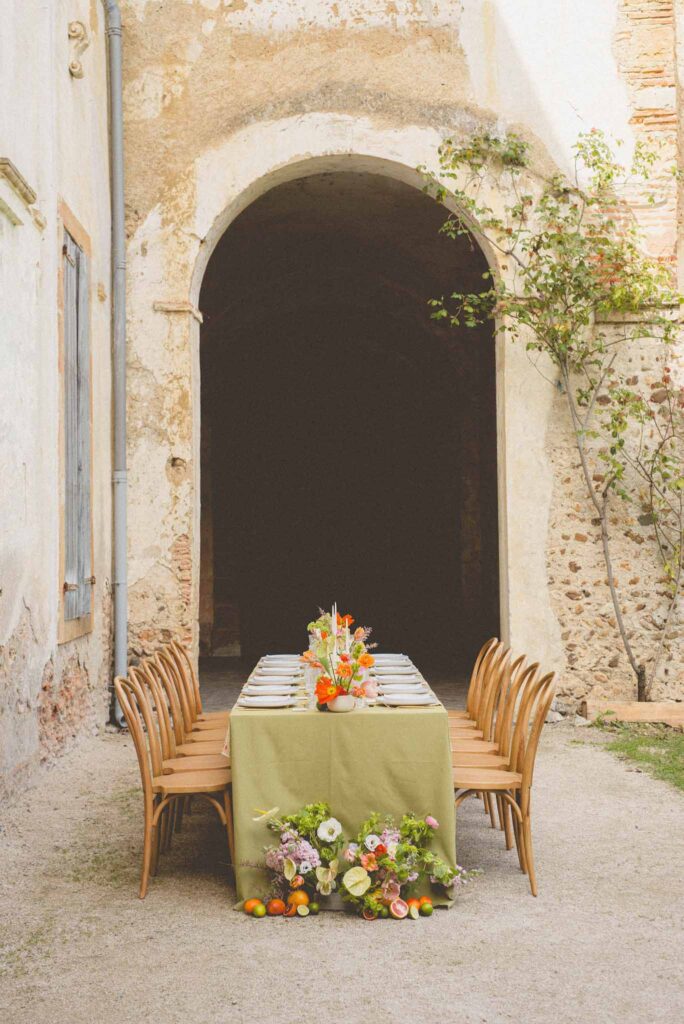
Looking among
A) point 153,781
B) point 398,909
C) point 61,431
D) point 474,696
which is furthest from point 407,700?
point 61,431

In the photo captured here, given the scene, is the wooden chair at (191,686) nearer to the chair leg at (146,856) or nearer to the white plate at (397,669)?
the white plate at (397,669)

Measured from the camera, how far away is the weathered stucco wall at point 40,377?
5574 mm

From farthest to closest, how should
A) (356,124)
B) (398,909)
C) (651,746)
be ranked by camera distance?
(356,124) < (651,746) < (398,909)

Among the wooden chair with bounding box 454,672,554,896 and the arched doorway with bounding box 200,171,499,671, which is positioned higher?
the arched doorway with bounding box 200,171,499,671

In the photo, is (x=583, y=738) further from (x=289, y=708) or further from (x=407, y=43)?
(x=407, y=43)

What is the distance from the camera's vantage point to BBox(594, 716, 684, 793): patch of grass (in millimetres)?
→ 6516

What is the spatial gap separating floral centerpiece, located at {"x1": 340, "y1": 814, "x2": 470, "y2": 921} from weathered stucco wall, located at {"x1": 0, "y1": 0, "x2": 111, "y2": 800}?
2260 mm

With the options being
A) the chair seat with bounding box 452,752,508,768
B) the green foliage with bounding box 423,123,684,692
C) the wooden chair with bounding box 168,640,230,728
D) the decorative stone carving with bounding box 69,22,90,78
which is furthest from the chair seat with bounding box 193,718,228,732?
the decorative stone carving with bounding box 69,22,90,78

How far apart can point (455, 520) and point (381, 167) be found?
572cm

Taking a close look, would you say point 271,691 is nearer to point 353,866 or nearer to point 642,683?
point 353,866

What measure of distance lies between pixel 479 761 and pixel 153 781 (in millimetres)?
1463

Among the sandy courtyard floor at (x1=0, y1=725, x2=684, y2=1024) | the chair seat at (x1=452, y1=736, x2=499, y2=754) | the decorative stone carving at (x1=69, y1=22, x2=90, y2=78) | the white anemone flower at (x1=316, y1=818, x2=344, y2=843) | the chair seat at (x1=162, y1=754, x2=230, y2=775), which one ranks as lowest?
the sandy courtyard floor at (x1=0, y1=725, x2=684, y2=1024)

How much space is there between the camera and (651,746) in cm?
729

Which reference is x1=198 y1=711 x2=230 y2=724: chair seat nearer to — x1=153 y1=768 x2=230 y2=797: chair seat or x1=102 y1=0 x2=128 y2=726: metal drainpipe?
x1=153 y1=768 x2=230 y2=797: chair seat
